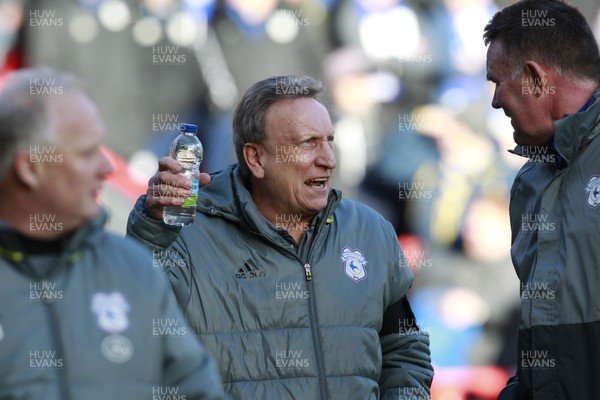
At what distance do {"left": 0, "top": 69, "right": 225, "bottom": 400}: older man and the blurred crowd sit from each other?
317cm

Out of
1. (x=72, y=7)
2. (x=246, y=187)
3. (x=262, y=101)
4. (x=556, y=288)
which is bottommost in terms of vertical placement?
(x=556, y=288)

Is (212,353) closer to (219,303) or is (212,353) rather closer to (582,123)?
(219,303)

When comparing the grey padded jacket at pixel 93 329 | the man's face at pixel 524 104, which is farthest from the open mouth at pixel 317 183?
the grey padded jacket at pixel 93 329

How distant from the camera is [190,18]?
596 centimetres

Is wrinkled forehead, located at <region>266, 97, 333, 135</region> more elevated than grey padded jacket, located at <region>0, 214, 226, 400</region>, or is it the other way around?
wrinkled forehead, located at <region>266, 97, 333, 135</region>

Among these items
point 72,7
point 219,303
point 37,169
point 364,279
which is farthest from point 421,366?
point 72,7

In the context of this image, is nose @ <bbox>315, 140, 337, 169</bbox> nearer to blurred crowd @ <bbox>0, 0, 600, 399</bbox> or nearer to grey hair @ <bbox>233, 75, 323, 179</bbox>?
grey hair @ <bbox>233, 75, 323, 179</bbox>

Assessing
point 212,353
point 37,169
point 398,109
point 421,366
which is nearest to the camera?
point 37,169

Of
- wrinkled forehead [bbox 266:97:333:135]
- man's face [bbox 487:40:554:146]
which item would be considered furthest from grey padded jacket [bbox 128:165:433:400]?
man's face [bbox 487:40:554:146]

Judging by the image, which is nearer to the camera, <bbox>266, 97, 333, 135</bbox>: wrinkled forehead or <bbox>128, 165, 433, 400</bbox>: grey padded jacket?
<bbox>128, 165, 433, 400</bbox>: grey padded jacket

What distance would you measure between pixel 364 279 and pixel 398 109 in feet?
7.75

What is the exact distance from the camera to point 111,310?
8.70ft

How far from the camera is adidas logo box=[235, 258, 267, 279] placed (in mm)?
3959

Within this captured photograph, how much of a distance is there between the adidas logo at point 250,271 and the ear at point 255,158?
390 mm
